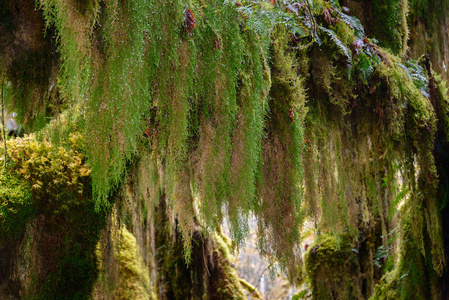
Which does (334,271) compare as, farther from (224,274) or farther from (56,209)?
(56,209)

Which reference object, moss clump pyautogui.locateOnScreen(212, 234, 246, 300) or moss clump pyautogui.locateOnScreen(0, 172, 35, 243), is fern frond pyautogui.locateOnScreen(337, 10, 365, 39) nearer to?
moss clump pyautogui.locateOnScreen(0, 172, 35, 243)

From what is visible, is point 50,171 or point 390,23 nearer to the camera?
point 50,171

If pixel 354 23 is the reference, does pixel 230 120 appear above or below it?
below

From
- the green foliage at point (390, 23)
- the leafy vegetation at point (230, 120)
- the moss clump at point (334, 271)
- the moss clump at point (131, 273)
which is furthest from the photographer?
the moss clump at point (334, 271)

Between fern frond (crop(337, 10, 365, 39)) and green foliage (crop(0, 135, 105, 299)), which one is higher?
fern frond (crop(337, 10, 365, 39))

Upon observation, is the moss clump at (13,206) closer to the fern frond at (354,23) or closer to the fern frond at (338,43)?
the fern frond at (338,43)

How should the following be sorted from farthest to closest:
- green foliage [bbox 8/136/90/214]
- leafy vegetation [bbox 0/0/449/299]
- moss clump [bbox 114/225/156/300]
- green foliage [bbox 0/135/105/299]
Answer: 1. moss clump [bbox 114/225/156/300]
2. green foliage [bbox 8/136/90/214]
3. green foliage [bbox 0/135/105/299]
4. leafy vegetation [bbox 0/0/449/299]

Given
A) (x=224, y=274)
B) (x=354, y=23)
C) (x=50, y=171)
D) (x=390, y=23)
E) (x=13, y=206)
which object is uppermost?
(x=390, y=23)

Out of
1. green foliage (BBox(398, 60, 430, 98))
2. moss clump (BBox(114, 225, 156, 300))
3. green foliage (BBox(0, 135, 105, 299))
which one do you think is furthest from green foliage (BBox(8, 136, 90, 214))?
green foliage (BBox(398, 60, 430, 98))

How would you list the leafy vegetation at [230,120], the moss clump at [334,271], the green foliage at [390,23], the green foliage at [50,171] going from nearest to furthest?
the leafy vegetation at [230,120] < the green foliage at [50,171] < the green foliage at [390,23] < the moss clump at [334,271]

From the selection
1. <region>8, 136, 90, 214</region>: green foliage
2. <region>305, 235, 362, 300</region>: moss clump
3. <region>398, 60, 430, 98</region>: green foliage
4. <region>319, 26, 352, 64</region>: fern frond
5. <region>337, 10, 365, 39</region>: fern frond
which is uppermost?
<region>337, 10, 365, 39</region>: fern frond

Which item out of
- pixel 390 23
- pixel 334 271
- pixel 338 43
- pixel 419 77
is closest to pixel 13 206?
pixel 338 43

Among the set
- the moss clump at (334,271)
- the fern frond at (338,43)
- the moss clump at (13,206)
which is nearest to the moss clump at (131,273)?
the moss clump at (13,206)

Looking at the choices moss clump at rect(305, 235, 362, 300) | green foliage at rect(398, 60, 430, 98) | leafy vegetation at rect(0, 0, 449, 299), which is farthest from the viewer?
moss clump at rect(305, 235, 362, 300)
